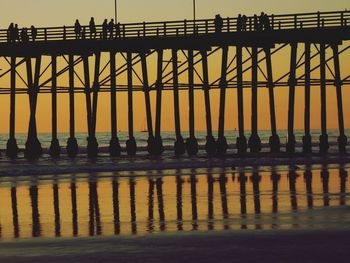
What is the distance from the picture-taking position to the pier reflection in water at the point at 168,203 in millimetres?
19094

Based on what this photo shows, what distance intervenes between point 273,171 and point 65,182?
7.99 meters

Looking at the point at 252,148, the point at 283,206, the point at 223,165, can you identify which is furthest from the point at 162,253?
the point at 252,148

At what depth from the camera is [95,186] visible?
30.0 m

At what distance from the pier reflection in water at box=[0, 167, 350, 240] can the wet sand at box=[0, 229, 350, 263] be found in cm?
91

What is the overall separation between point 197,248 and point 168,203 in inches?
285

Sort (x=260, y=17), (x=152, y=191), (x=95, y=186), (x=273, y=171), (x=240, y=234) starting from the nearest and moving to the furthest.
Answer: (x=240, y=234) < (x=152, y=191) < (x=95, y=186) < (x=273, y=171) < (x=260, y=17)

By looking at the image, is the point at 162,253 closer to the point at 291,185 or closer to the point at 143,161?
the point at 291,185

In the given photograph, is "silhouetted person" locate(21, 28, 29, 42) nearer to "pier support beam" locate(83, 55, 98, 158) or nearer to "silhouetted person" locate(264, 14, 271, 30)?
"pier support beam" locate(83, 55, 98, 158)

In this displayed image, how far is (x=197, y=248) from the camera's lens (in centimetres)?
1631

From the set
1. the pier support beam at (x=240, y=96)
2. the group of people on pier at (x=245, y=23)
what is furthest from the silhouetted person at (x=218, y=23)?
the pier support beam at (x=240, y=96)

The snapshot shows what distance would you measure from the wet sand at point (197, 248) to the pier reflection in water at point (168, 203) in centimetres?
91

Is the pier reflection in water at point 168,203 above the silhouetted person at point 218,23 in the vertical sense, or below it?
below

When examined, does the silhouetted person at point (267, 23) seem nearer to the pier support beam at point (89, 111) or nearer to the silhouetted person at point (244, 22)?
the silhouetted person at point (244, 22)

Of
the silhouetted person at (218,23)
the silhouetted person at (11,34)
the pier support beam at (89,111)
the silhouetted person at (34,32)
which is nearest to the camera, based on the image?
the silhouetted person at (218,23)
